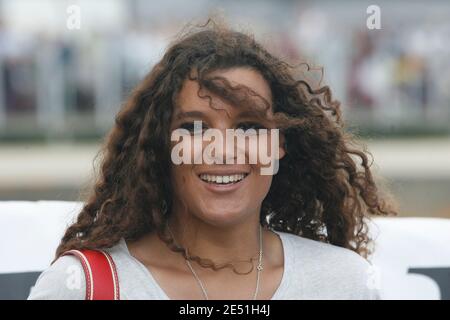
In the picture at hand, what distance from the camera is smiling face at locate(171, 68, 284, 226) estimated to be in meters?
2.54

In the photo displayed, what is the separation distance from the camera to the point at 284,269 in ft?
8.71

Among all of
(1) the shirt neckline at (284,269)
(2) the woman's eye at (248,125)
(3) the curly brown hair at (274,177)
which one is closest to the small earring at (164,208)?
(3) the curly brown hair at (274,177)

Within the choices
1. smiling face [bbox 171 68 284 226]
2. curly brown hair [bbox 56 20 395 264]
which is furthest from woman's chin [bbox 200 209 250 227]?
curly brown hair [bbox 56 20 395 264]

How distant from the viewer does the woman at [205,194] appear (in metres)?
2.55

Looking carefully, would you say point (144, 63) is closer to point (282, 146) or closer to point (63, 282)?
point (282, 146)

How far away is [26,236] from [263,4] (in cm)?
1554

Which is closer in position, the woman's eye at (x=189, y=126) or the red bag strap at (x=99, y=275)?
the red bag strap at (x=99, y=275)

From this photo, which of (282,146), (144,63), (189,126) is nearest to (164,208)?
(189,126)

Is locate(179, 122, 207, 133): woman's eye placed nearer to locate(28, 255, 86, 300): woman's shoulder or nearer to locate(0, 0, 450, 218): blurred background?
locate(28, 255, 86, 300): woman's shoulder

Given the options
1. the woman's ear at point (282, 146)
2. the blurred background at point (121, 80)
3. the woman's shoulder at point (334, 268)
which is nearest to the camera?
the woman's shoulder at point (334, 268)

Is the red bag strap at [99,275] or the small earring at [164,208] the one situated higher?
the small earring at [164,208]

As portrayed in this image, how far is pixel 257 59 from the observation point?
2676 mm

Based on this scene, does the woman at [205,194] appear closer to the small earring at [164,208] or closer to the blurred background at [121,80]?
the small earring at [164,208]
